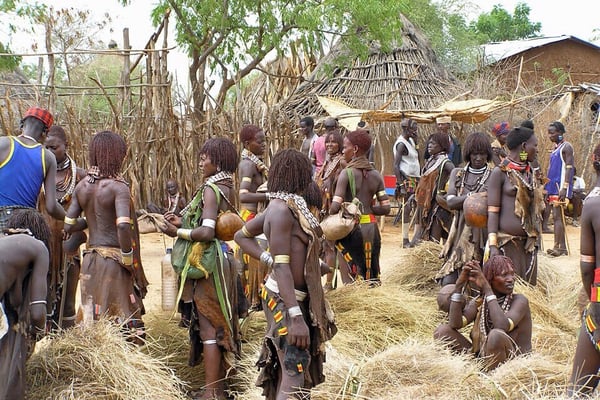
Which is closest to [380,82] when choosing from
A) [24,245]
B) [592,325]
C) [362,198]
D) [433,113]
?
[433,113]

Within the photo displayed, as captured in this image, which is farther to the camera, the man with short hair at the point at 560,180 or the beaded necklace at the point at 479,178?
the man with short hair at the point at 560,180

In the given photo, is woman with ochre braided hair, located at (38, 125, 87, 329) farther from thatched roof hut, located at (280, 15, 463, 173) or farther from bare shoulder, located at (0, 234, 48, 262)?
thatched roof hut, located at (280, 15, 463, 173)

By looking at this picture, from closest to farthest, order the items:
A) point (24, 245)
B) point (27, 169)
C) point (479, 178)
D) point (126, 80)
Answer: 1. point (24, 245)
2. point (27, 169)
3. point (479, 178)
4. point (126, 80)

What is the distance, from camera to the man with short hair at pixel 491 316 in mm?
4789

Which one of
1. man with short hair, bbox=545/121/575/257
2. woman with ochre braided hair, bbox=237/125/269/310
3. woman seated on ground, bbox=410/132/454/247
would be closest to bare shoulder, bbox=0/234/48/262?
woman with ochre braided hair, bbox=237/125/269/310

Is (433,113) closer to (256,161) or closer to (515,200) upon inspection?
(256,161)

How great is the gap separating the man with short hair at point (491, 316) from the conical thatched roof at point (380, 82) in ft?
33.0

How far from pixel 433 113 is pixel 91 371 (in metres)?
9.38

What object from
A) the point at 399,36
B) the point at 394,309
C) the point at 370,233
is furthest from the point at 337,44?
the point at 394,309

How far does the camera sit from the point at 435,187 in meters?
8.47

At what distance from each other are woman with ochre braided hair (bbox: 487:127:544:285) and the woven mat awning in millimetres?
6083

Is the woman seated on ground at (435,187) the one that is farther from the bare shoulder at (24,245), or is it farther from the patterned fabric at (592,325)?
the bare shoulder at (24,245)

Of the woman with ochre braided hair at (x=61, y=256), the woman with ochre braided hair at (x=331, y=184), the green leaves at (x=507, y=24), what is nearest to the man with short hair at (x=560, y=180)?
the woman with ochre braided hair at (x=331, y=184)

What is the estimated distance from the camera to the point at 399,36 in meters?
15.4
